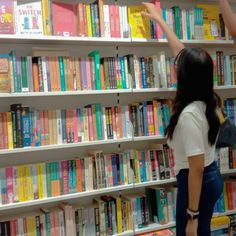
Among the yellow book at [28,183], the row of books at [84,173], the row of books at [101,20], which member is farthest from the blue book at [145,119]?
the yellow book at [28,183]

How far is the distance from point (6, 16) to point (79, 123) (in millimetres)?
782

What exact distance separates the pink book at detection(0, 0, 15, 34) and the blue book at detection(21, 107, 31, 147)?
474 millimetres

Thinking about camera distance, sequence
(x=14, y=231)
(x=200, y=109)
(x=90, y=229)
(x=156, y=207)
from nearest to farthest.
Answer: (x=200, y=109)
(x=14, y=231)
(x=90, y=229)
(x=156, y=207)

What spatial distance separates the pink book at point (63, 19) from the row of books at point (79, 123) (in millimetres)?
502

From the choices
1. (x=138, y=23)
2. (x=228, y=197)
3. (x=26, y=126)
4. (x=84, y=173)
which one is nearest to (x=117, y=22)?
(x=138, y=23)

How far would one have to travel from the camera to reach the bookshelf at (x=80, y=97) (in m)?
2.13

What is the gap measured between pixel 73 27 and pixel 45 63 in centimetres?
31

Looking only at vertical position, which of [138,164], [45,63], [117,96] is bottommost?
[138,164]

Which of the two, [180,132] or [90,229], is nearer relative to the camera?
[180,132]

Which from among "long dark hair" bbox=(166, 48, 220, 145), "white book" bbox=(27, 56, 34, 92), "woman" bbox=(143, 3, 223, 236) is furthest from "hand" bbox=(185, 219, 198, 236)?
"white book" bbox=(27, 56, 34, 92)

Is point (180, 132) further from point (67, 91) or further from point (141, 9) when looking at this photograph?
point (141, 9)

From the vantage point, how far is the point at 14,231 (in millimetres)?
2092

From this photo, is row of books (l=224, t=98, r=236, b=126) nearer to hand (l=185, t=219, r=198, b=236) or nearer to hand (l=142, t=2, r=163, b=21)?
hand (l=142, t=2, r=163, b=21)

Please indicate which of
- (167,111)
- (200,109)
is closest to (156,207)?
(167,111)
